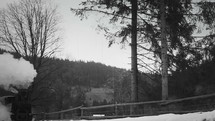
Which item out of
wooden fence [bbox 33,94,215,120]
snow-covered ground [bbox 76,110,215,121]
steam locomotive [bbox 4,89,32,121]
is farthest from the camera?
steam locomotive [bbox 4,89,32,121]

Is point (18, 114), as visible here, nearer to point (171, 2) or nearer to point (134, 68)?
point (134, 68)

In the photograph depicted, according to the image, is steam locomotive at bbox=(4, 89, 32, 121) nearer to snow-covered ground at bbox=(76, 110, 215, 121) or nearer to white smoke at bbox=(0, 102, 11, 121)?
white smoke at bbox=(0, 102, 11, 121)

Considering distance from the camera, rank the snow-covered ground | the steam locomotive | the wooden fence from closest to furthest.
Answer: the snow-covered ground
the wooden fence
the steam locomotive

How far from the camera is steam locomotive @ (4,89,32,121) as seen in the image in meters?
12.9

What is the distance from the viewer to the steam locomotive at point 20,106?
1292 centimetres

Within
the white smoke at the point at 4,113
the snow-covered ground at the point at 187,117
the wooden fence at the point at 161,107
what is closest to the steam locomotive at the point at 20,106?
the white smoke at the point at 4,113

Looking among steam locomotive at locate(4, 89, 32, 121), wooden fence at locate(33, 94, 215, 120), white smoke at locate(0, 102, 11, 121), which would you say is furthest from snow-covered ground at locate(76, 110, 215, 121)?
white smoke at locate(0, 102, 11, 121)

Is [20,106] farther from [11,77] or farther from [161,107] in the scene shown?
[161,107]

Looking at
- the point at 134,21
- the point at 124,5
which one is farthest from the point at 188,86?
the point at 124,5

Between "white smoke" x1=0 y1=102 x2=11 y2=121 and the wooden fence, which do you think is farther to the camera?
"white smoke" x1=0 y1=102 x2=11 y2=121

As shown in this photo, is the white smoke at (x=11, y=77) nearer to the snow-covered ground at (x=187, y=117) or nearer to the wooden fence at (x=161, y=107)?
the wooden fence at (x=161, y=107)

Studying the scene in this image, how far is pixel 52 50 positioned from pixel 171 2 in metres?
12.3

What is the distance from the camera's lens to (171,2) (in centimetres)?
1269

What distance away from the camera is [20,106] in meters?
13.1
